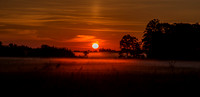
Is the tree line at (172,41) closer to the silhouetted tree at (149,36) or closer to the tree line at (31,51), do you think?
the silhouetted tree at (149,36)

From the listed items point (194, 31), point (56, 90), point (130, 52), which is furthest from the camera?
point (130, 52)

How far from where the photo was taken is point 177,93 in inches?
643

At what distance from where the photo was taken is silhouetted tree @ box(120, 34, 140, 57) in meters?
97.8

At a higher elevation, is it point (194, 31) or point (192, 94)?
point (194, 31)

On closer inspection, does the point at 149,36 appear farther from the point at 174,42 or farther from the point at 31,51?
the point at 31,51

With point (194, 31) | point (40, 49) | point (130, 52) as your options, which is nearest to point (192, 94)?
point (194, 31)

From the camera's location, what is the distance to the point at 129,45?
333 feet

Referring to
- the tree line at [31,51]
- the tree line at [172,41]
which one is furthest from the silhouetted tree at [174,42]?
the tree line at [31,51]

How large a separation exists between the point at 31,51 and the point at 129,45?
39.0 metres

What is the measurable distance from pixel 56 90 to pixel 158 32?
210ft

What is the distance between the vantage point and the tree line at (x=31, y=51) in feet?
338

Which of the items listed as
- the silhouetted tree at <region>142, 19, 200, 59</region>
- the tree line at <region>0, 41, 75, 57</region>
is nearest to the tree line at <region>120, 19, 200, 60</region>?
the silhouetted tree at <region>142, 19, 200, 59</region>

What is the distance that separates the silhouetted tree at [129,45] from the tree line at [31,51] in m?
24.4

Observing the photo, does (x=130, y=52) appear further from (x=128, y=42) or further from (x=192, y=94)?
(x=192, y=94)
